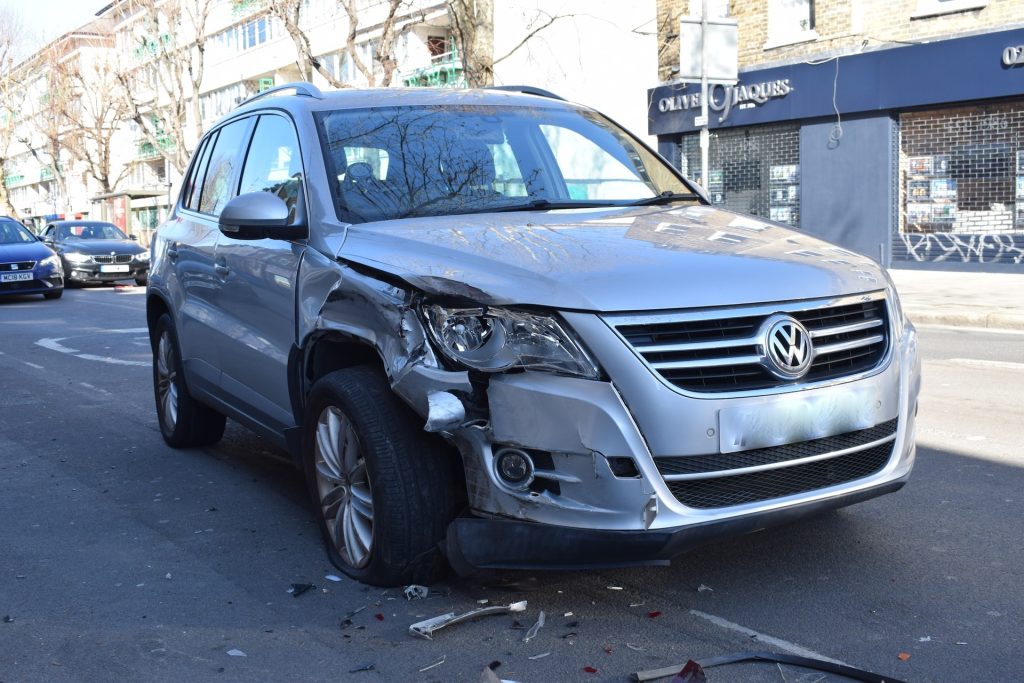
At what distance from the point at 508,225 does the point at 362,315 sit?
627 millimetres

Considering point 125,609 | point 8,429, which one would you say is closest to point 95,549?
point 125,609

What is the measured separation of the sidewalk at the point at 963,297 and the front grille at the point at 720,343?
10417 millimetres

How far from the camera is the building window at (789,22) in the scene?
22.5 meters

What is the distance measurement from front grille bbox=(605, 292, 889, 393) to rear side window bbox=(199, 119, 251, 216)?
3.04 metres

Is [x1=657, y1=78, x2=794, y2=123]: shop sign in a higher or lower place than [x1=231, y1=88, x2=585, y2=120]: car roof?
higher

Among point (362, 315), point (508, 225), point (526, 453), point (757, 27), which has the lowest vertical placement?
point (526, 453)

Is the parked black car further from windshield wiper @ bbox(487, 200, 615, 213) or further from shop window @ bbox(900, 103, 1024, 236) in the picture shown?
windshield wiper @ bbox(487, 200, 615, 213)

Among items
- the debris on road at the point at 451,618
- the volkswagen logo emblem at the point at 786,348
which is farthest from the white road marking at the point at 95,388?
the volkswagen logo emblem at the point at 786,348

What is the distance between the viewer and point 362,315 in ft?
13.1

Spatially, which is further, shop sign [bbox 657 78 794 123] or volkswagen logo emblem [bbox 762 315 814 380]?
shop sign [bbox 657 78 794 123]

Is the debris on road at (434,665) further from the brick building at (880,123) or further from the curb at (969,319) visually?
the brick building at (880,123)

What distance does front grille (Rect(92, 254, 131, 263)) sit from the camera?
25.5 meters

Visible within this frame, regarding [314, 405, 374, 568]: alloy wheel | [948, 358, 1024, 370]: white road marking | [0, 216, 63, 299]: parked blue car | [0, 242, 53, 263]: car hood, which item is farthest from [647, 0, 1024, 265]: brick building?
[314, 405, 374, 568]: alloy wheel

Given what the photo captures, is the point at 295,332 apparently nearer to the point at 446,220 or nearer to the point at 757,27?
the point at 446,220
